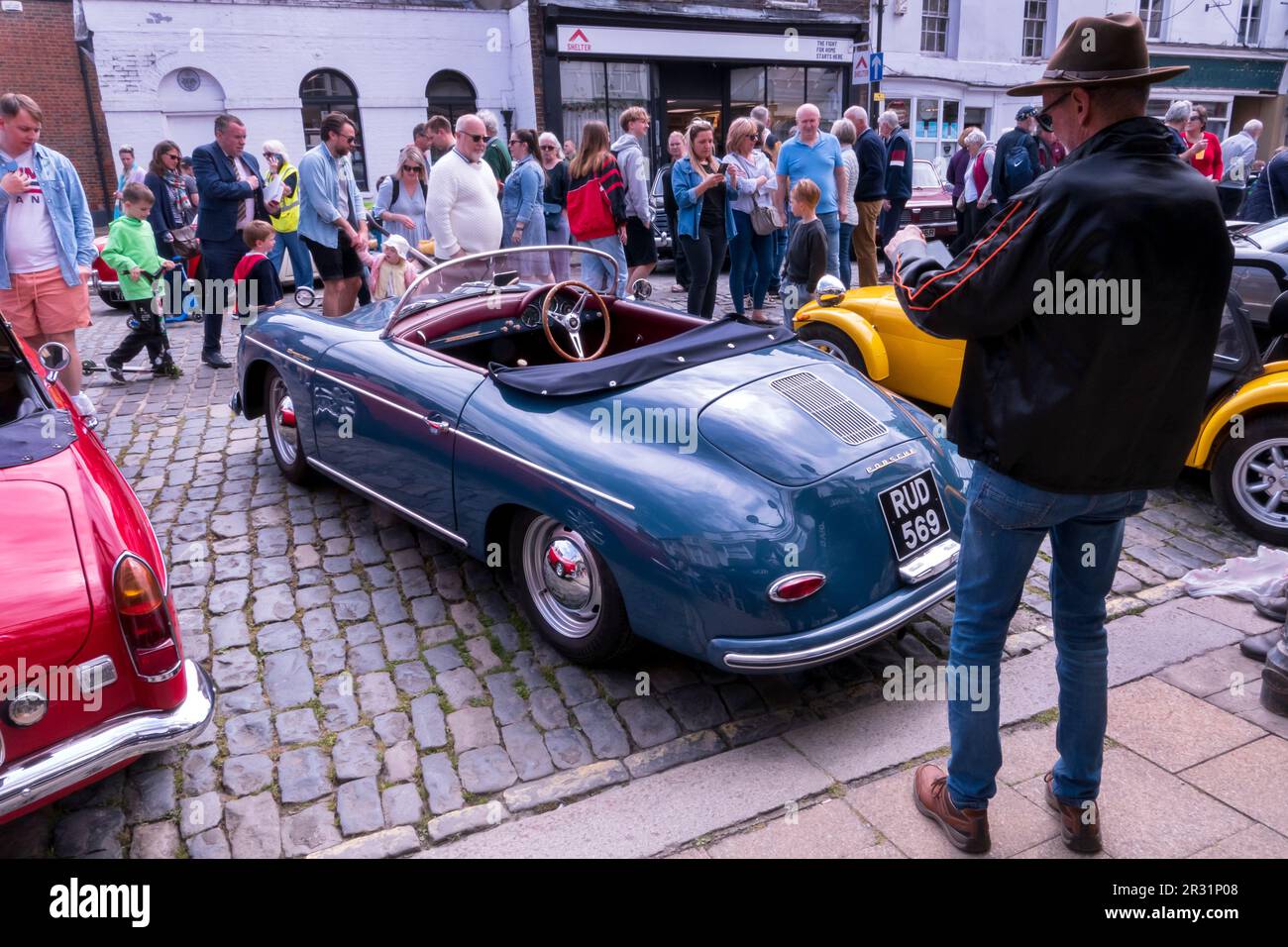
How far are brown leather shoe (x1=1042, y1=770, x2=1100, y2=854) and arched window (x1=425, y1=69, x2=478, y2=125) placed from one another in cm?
1935

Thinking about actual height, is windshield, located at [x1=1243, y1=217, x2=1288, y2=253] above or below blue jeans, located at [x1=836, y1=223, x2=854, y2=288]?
above

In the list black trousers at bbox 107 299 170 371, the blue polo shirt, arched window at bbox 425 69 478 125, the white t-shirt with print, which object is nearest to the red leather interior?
the white t-shirt with print

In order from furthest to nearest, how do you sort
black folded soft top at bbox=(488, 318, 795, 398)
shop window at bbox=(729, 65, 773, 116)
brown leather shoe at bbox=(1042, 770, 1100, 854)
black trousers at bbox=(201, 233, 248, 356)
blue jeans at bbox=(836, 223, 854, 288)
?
shop window at bbox=(729, 65, 773, 116) → blue jeans at bbox=(836, 223, 854, 288) → black trousers at bbox=(201, 233, 248, 356) → black folded soft top at bbox=(488, 318, 795, 398) → brown leather shoe at bbox=(1042, 770, 1100, 854)

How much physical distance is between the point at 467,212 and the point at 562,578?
467 centimetres

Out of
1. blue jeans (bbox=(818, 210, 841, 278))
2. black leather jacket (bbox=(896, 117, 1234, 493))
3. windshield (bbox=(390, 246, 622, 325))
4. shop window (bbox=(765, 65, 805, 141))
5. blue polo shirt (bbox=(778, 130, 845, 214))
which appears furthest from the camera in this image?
shop window (bbox=(765, 65, 805, 141))

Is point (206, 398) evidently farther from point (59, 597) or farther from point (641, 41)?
point (641, 41)

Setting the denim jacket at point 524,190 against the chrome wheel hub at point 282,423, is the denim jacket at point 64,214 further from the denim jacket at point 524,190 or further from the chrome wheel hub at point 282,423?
the denim jacket at point 524,190

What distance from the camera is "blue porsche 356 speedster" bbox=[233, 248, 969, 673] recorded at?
292cm

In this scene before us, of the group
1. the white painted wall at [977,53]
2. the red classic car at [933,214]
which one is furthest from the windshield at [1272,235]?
the white painted wall at [977,53]

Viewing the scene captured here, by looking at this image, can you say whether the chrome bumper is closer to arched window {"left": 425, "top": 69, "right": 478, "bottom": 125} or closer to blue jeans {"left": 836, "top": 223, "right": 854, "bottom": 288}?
blue jeans {"left": 836, "top": 223, "right": 854, "bottom": 288}

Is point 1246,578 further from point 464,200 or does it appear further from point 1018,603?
point 464,200

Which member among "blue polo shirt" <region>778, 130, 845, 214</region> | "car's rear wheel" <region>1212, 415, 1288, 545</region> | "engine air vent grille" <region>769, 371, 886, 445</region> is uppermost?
"blue polo shirt" <region>778, 130, 845, 214</region>

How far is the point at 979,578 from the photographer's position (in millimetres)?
2318
